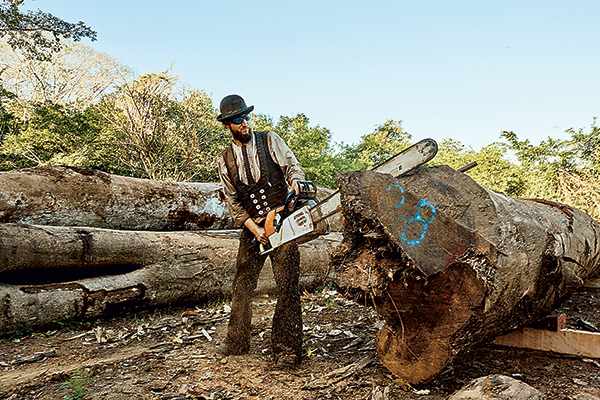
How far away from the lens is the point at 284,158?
2.79 m

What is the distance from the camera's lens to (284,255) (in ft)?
8.87

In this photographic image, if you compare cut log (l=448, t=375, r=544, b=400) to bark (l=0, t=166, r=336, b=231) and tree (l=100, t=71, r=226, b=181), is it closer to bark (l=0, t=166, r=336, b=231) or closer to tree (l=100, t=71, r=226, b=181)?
bark (l=0, t=166, r=336, b=231)

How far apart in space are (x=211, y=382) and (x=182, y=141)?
46.2 feet

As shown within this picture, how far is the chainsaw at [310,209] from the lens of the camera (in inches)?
78.7

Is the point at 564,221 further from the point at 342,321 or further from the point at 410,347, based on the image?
the point at 342,321

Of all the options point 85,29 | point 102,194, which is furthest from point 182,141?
point 102,194

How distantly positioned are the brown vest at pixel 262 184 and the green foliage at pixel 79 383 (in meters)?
1.66

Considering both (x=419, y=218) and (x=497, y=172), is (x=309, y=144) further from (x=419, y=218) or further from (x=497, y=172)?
(x=419, y=218)

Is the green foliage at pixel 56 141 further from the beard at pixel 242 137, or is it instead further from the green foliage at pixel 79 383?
the beard at pixel 242 137

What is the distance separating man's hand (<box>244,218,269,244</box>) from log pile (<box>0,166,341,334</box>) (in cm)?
98

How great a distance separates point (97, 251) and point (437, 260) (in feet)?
11.9

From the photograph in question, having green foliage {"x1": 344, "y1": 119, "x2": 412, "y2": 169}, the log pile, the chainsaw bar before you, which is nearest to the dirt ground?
the log pile

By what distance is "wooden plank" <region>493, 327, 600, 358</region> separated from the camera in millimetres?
2424

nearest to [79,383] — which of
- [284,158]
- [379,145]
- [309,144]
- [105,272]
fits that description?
[105,272]
